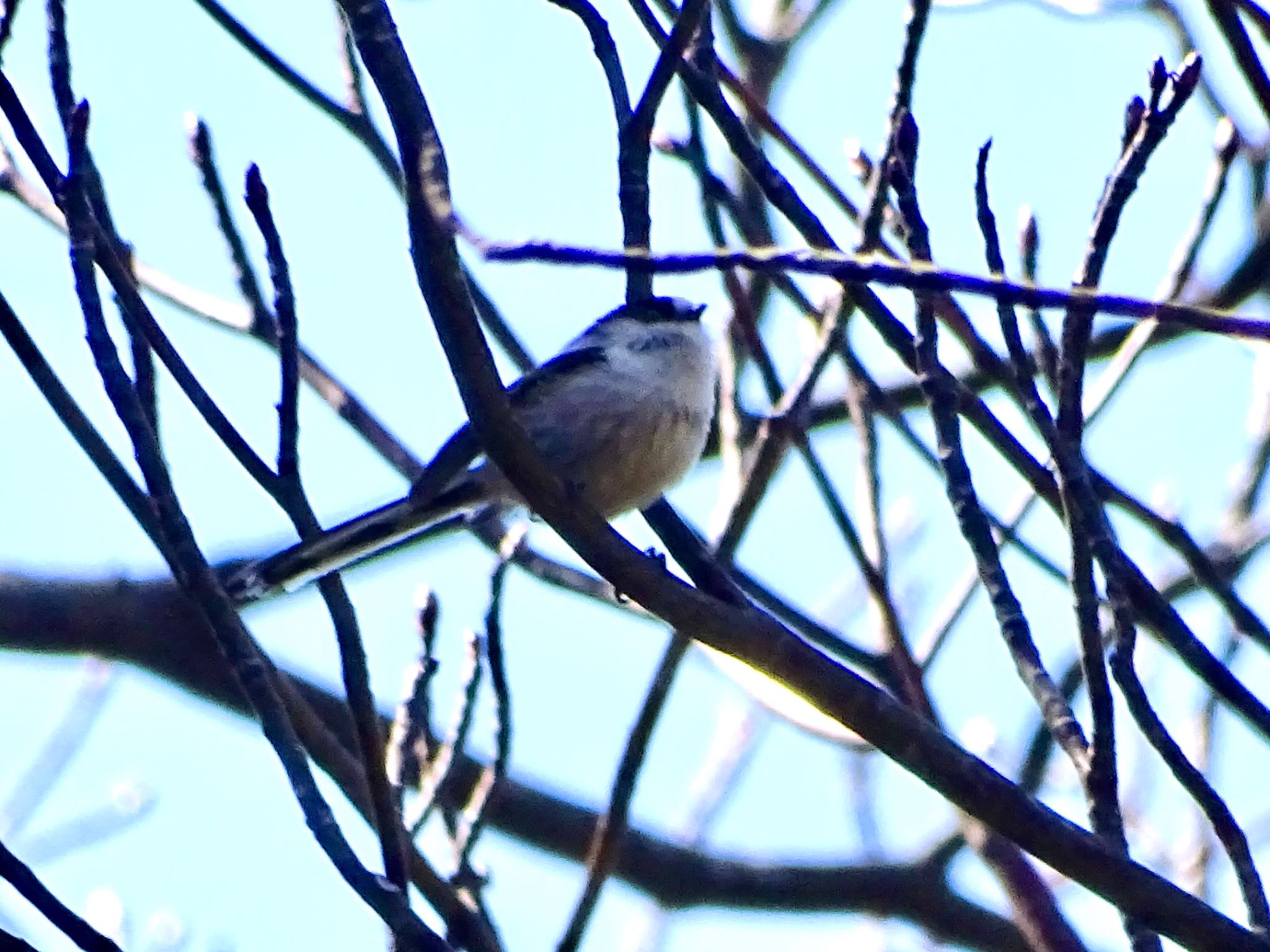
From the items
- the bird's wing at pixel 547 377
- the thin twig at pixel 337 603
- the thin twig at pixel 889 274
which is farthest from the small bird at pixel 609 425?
the thin twig at pixel 889 274

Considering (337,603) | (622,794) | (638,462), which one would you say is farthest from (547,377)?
(337,603)

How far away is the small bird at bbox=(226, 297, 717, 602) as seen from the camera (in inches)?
150

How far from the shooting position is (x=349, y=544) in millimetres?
3484

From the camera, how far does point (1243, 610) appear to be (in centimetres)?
299

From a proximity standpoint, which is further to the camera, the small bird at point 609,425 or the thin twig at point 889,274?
the small bird at point 609,425

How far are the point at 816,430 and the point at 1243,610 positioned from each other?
234cm

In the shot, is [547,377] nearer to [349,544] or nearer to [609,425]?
[609,425]

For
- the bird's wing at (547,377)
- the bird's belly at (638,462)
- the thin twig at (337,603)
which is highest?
the bird's wing at (547,377)

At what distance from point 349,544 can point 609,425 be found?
768mm

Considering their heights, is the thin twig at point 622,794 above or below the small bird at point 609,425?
below

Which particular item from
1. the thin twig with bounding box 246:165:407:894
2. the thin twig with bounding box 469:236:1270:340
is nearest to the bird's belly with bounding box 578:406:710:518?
the thin twig with bounding box 246:165:407:894

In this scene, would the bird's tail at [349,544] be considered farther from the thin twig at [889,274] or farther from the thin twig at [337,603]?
the thin twig at [889,274]

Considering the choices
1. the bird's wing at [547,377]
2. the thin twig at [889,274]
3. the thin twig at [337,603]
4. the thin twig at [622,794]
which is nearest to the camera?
the thin twig at [889,274]

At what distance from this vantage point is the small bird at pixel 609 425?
3.80 m
